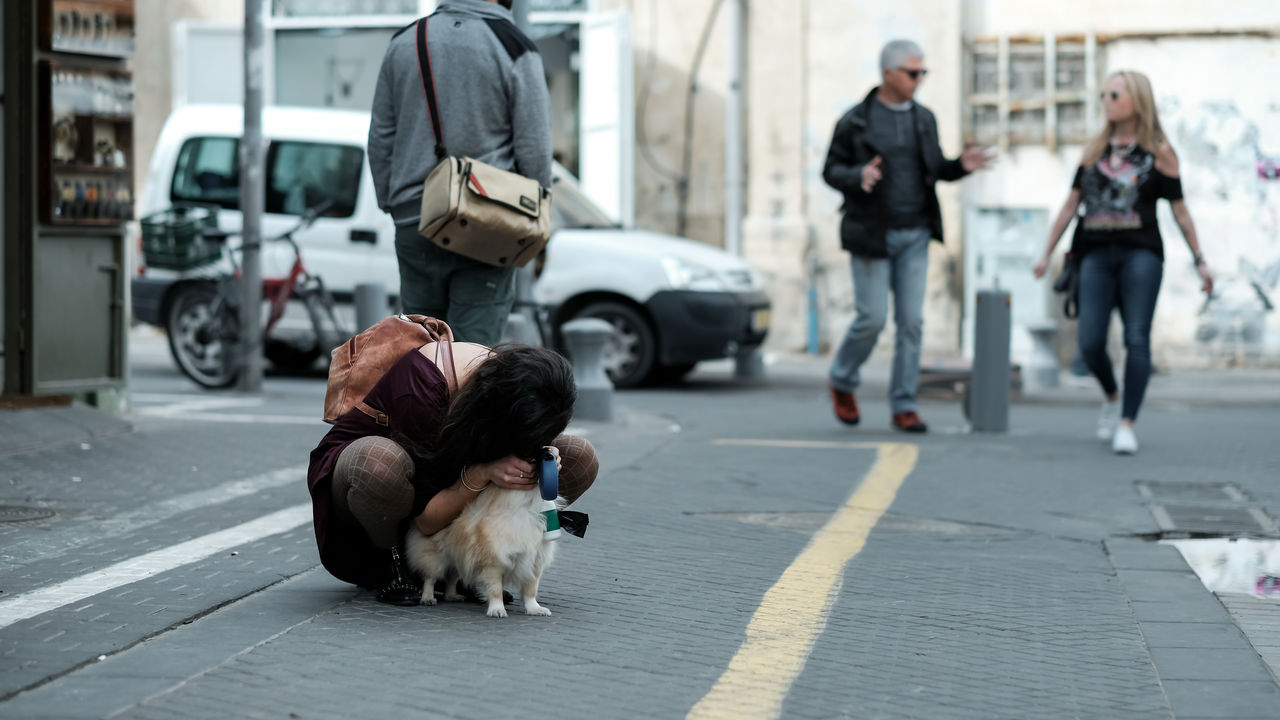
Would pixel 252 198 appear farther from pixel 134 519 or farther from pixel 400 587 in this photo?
pixel 400 587

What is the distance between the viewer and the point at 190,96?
18.3 m

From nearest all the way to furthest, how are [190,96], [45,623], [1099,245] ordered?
[45,623] < [1099,245] < [190,96]

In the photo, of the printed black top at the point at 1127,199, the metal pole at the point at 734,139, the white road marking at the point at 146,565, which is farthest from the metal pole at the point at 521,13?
the metal pole at the point at 734,139

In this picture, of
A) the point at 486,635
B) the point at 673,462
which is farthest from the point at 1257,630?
the point at 673,462

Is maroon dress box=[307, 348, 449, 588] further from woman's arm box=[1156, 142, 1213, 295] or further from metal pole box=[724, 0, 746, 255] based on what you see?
metal pole box=[724, 0, 746, 255]

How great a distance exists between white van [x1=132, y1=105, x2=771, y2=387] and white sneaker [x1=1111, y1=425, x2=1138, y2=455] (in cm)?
414

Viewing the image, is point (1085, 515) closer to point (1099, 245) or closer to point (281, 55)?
point (1099, 245)

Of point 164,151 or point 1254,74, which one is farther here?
point 1254,74

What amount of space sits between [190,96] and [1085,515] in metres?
13.9

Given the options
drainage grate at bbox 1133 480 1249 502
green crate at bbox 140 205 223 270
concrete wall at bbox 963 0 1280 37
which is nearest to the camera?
drainage grate at bbox 1133 480 1249 502

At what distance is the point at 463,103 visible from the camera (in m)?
5.89

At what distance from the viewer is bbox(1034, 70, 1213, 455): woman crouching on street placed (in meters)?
8.28

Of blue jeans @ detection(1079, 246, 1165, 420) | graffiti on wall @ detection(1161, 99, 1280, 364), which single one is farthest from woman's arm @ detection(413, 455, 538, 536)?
graffiti on wall @ detection(1161, 99, 1280, 364)

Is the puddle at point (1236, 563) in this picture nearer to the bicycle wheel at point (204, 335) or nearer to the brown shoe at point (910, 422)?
the brown shoe at point (910, 422)
